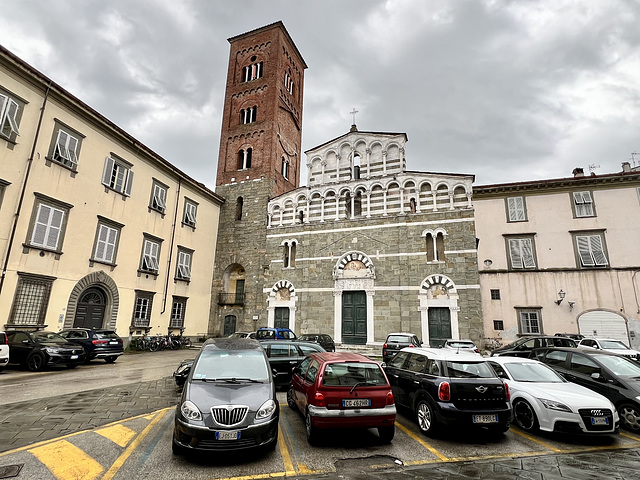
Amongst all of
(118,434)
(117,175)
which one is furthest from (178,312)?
(118,434)

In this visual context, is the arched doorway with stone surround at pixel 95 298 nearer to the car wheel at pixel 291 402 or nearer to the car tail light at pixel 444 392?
the car wheel at pixel 291 402

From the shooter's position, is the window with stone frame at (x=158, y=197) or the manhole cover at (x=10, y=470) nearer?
the manhole cover at (x=10, y=470)

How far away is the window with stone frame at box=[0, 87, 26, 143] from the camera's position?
14.0 m

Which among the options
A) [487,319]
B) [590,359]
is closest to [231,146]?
[487,319]

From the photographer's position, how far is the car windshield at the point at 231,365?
230 inches

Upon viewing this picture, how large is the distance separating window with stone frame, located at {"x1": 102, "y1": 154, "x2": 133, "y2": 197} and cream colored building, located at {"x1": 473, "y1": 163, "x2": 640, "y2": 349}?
73.8 ft

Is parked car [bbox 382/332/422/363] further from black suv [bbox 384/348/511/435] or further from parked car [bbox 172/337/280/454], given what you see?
parked car [bbox 172/337/280/454]

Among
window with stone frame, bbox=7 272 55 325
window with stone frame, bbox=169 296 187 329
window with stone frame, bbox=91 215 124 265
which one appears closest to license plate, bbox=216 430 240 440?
window with stone frame, bbox=7 272 55 325

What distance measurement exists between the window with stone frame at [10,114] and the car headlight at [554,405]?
20811 millimetres

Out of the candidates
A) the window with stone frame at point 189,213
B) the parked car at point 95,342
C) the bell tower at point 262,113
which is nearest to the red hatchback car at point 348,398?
the parked car at point 95,342

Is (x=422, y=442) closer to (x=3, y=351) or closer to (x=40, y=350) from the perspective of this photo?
(x=40, y=350)

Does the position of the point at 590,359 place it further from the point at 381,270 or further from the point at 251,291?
the point at 251,291

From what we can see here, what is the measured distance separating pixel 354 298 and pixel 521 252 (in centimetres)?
1107

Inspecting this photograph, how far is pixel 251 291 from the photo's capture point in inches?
999
